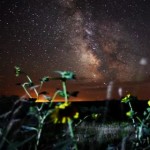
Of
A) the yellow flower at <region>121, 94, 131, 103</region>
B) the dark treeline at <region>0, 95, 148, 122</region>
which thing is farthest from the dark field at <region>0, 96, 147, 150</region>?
the yellow flower at <region>121, 94, 131, 103</region>

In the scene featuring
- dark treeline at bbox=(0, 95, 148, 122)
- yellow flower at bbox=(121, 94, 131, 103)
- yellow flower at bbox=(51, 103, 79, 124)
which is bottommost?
yellow flower at bbox=(51, 103, 79, 124)

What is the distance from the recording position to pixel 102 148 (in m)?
5.69

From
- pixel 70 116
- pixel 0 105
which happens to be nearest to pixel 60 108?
pixel 70 116

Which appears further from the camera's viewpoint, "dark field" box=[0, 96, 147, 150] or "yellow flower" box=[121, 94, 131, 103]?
"yellow flower" box=[121, 94, 131, 103]

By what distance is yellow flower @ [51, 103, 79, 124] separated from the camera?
6.22ft

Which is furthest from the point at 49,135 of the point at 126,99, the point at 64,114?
the point at 64,114

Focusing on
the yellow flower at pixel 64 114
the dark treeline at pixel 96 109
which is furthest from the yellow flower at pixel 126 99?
the yellow flower at pixel 64 114

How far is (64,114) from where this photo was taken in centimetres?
193

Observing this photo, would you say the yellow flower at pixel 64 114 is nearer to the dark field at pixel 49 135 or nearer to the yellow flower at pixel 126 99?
the dark field at pixel 49 135

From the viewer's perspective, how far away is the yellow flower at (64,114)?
1895mm

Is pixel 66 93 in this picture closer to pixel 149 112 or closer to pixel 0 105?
pixel 149 112

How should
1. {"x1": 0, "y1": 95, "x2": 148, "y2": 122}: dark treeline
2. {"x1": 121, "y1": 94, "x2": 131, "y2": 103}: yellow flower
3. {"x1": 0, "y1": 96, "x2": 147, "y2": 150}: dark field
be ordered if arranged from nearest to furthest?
1. {"x1": 0, "y1": 96, "x2": 147, "y2": 150}: dark field
2. {"x1": 121, "y1": 94, "x2": 131, "y2": 103}: yellow flower
3. {"x1": 0, "y1": 95, "x2": 148, "y2": 122}: dark treeline

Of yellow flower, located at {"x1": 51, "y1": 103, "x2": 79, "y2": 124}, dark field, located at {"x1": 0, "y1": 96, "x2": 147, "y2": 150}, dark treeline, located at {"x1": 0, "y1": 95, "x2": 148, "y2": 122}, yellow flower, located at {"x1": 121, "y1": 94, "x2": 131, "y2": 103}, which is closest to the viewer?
yellow flower, located at {"x1": 51, "y1": 103, "x2": 79, "y2": 124}

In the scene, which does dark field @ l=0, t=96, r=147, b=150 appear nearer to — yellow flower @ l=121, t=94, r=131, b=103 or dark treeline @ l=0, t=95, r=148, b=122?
dark treeline @ l=0, t=95, r=148, b=122
